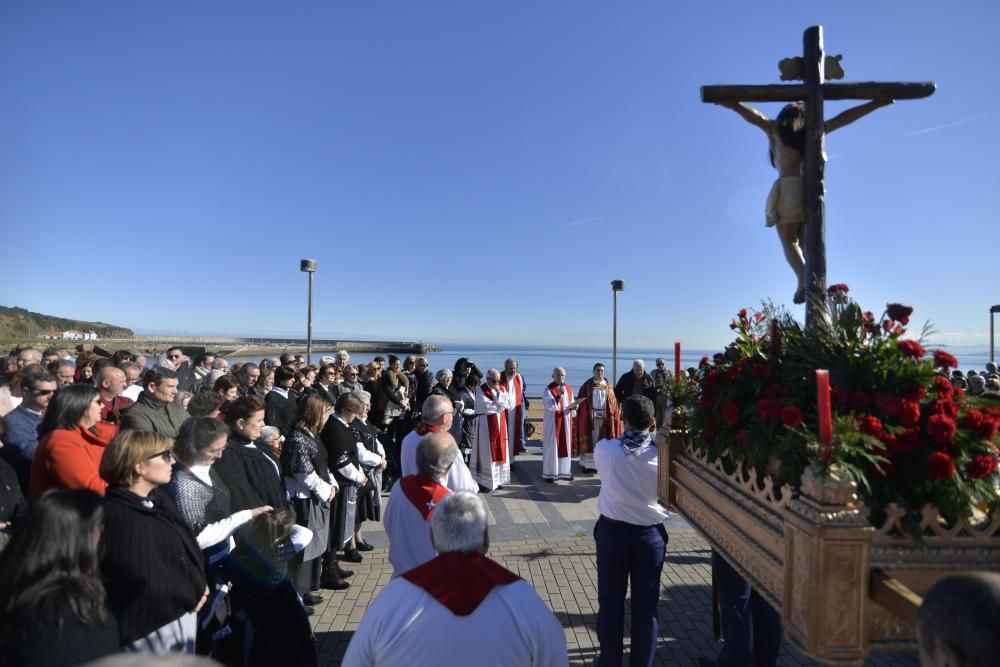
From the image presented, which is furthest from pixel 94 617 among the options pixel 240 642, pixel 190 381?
pixel 190 381

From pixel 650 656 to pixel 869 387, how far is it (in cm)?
224

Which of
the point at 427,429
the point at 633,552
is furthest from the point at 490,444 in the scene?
the point at 633,552

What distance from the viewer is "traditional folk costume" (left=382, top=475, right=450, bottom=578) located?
3066 mm

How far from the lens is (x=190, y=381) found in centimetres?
868

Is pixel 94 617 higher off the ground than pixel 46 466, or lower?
lower

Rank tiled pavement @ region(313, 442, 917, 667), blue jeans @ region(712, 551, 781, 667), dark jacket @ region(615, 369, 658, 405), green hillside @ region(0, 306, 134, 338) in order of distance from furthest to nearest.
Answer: green hillside @ region(0, 306, 134, 338) < dark jacket @ region(615, 369, 658, 405) < tiled pavement @ region(313, 442, 917, 667) < blue jeans @ region(712, 551, 781, 667)

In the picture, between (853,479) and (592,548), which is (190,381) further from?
(853,479)

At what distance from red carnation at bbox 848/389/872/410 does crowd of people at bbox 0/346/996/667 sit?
0.93 metres

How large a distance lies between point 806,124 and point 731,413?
1608mm

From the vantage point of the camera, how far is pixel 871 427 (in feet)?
5.71

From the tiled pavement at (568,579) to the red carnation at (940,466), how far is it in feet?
9.28

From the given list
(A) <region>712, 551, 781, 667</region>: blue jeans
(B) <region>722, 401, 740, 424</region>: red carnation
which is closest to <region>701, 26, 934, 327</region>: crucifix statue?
(B) <region>722, 401, 740, 424</region>: red carnation

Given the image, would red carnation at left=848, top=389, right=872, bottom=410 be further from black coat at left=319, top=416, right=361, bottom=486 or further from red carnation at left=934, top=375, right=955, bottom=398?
black coat at left=319, top=416, right=361, bottom=486

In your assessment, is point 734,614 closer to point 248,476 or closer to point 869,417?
point 869,417
